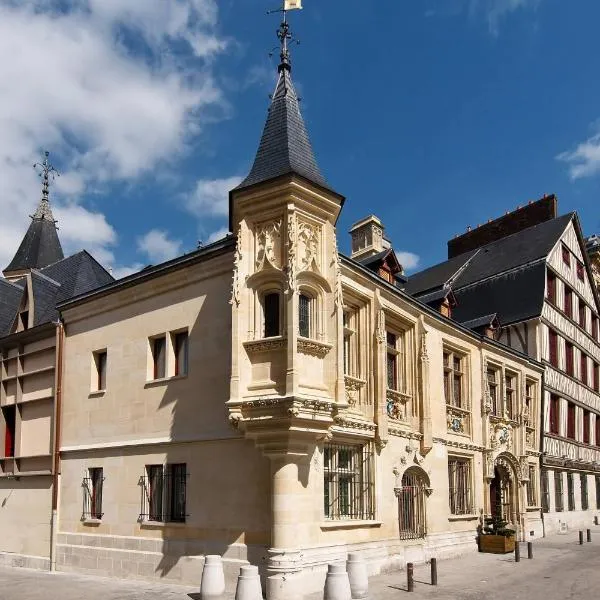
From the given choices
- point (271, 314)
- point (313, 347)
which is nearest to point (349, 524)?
point (313, 347)

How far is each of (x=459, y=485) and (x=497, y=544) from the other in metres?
1.87

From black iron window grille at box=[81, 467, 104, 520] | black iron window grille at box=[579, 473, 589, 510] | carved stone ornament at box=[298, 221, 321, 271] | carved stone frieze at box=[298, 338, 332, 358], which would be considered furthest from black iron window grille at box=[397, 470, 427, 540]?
black iron window grille at box=[579, 473, 589, 510]

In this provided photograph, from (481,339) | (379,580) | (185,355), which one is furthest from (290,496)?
(481,339)

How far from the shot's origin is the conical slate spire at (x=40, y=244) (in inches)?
1305

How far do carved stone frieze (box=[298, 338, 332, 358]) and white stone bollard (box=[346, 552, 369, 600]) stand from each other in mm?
3796

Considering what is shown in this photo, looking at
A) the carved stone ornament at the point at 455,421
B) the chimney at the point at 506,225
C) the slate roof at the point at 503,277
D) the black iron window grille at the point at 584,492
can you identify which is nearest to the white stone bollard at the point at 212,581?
the carved stone ornament at the point at 455,421

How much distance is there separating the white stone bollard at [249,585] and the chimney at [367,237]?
20.1m

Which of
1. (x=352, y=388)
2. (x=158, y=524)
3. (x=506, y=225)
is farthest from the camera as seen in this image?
(x=506, y=225)

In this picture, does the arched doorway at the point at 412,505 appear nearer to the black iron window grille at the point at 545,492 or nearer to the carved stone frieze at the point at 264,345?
the carved stone frieze at the point at 264,345

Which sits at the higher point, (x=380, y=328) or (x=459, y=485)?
(x=380, y=328)

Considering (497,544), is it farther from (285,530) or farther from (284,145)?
(284,145)

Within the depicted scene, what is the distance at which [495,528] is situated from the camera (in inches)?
789

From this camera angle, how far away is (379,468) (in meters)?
15.9

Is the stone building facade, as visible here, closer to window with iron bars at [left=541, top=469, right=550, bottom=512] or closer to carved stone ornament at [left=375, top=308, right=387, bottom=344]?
carved stone ornament at [left=375, top=308, right=387, bottom=344]
